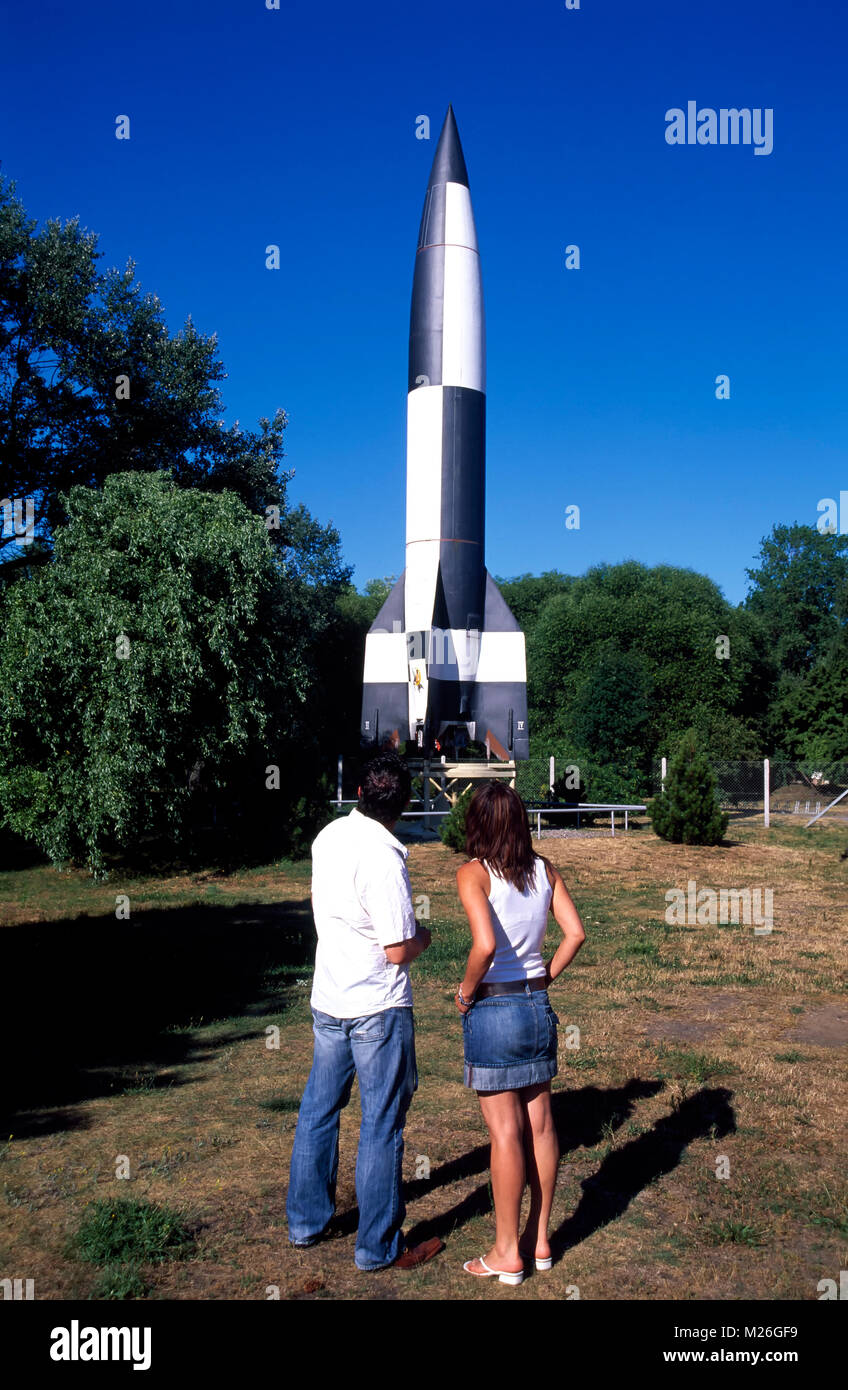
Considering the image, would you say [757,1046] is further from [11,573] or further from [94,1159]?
[11,573]

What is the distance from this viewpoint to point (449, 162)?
79.6 ft

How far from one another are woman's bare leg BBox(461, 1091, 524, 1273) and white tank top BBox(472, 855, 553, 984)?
18.5 inches

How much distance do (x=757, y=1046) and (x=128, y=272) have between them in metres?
21.8

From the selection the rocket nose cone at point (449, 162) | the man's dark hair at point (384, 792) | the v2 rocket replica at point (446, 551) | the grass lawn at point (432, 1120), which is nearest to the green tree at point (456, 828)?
the v2 rocket replica at point (446, 551)

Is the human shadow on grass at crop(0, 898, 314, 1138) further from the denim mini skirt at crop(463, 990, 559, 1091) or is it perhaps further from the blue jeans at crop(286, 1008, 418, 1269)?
the denim mini skirt at crop(463, 990, 559, 1091)

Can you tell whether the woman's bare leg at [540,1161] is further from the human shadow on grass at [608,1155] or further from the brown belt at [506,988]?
the brown belt at [506,988]

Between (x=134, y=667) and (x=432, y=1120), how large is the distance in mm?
10176

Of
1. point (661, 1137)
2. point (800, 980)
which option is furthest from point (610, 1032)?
point (800, 980)

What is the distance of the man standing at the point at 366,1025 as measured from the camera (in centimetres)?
385

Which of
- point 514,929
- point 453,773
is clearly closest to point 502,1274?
point 514,929

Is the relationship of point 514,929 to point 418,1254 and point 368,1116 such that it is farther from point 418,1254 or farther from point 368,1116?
point 418,1254

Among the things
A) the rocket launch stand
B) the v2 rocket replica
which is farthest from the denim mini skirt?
the v2 rocket replica

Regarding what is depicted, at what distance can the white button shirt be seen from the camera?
3.83 meters
